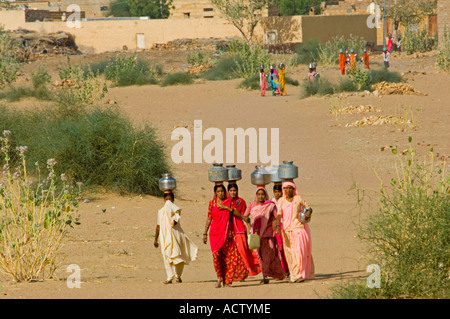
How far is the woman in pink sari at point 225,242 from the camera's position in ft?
26.6

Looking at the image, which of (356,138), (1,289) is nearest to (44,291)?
(1,289)

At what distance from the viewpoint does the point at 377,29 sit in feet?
168

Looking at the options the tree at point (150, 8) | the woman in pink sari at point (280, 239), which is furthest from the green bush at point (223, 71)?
the tree at point (150, 8)

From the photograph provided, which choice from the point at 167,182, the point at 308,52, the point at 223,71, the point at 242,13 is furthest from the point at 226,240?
the point at 242,13

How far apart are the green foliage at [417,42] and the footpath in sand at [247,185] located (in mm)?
13407

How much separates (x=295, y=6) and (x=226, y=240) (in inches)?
2425

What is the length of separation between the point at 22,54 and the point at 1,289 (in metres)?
36.2

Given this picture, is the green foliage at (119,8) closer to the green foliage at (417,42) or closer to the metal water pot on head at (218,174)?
the green foliage at (417,42)

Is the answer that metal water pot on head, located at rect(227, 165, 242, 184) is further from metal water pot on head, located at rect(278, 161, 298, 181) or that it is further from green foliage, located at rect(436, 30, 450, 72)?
green foliage, located at rect(436, 30, 450, 72)

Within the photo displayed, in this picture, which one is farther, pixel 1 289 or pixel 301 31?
pixel 301 31

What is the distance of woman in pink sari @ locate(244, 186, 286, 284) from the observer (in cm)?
829

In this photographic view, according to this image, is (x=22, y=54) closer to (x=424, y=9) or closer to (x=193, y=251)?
(x=424, y=9)

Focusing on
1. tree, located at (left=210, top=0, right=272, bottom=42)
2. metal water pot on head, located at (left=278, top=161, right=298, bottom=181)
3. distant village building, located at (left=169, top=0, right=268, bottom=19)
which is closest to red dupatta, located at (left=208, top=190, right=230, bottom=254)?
metal water pot on head, located at (left=278, top=161, right=298, bottom=181)
